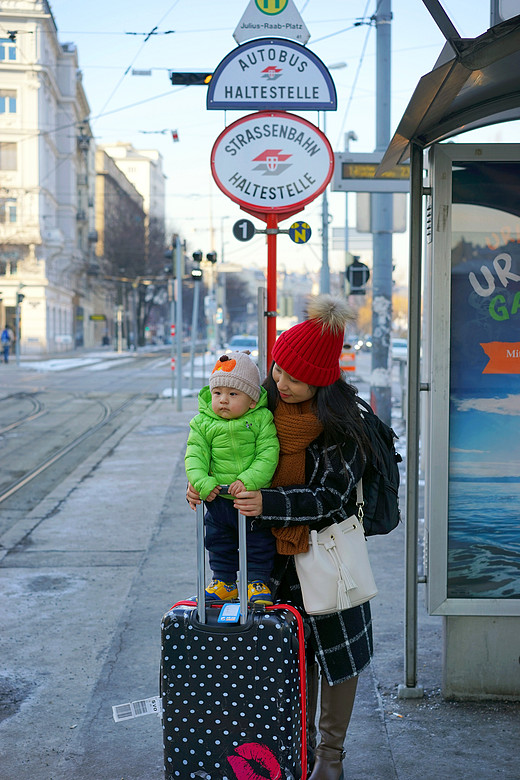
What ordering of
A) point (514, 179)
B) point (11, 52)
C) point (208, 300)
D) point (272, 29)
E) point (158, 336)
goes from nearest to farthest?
point (514, 179) → point (272, 29) → point (208, 300) → point (11, 52) → point (158, 336)

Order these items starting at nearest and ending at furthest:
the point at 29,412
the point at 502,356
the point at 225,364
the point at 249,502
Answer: the point at 249,502, the point at 225,364, the point at 502,356, the point at 29,412

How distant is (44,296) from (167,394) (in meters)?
34.3

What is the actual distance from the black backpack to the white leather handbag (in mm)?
123

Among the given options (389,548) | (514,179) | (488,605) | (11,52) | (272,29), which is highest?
(11,52)

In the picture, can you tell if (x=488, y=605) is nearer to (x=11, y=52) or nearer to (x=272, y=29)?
(x=272, y=29)

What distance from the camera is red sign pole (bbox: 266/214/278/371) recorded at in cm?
455

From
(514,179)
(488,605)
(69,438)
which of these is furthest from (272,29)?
(69,438)

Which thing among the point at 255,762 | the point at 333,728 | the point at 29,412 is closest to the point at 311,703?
the point at 333,728

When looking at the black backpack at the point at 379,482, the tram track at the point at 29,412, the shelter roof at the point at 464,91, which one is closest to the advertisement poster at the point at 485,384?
the shelter roof at the point at 464,91

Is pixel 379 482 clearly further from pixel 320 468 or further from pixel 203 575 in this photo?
pixel 203 575

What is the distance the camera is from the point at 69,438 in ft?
48.6

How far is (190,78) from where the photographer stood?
8.85m

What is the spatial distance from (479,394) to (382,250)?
9868mm

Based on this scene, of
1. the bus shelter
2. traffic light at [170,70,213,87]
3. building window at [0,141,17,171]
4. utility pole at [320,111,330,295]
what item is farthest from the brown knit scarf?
building window at [0,141,17,171]
